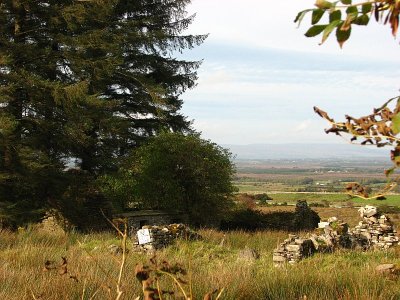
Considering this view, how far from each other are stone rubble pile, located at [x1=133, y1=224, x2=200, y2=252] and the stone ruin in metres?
3.50

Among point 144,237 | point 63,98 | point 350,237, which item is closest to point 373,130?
point 144,237

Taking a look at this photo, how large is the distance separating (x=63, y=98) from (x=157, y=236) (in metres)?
7.40

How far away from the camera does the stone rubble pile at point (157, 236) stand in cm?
1447

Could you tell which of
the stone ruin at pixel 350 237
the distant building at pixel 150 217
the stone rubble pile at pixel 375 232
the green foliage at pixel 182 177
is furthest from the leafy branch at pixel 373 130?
the green foliage at pixel 182 177

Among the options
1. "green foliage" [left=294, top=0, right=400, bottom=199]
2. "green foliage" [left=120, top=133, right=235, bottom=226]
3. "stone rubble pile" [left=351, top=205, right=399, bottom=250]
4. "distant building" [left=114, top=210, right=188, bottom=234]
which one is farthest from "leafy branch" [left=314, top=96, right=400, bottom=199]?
"green foliage" [left=120, top=133, right=235, bottom=226]

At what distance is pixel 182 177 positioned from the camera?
2269 cm

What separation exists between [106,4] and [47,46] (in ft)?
10.7

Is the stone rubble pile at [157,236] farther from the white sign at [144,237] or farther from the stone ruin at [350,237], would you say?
the stone ruin at [350,237]

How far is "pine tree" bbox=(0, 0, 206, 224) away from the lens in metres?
18.0

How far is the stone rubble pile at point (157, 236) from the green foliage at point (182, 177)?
244 inches

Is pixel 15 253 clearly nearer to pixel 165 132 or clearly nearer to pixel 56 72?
pixel 56 72

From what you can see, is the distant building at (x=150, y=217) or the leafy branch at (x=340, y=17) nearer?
the leafy branch at (x=340, y=17)

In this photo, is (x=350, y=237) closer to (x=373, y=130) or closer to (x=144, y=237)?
(x=144, y=237)

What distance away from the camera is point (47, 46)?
66.7 ft
